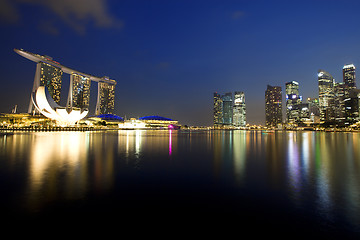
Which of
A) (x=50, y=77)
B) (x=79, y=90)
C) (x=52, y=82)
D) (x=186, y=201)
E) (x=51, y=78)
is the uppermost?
(x=79, y=90)

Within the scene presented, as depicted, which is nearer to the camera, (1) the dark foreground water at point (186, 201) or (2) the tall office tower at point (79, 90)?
(1) the dark foreground water at point (186, 201)

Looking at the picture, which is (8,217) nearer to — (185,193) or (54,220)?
(54,220)

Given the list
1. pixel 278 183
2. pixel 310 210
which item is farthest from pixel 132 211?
pixel 278 183

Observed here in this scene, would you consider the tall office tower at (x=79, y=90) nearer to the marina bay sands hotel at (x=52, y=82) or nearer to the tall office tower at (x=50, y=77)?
the marina bay sands hotel at (x=52, y=82)

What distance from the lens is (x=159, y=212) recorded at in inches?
230

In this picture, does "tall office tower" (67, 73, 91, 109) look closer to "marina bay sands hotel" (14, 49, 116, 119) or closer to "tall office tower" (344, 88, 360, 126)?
"marina bay sands hotel" (14, 49, 116, 119)

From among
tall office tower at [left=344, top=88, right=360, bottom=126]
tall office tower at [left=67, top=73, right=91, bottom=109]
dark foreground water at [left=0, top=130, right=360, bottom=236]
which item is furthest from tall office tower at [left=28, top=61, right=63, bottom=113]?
tall office tower at [left=344, top=88, right=360, bottom=126]

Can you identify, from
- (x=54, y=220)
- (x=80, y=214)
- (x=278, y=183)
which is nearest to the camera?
(x=54, y=220)

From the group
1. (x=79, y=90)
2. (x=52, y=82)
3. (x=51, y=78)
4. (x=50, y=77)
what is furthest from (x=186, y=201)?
(x=79, y=90)

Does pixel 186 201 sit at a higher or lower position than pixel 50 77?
lower

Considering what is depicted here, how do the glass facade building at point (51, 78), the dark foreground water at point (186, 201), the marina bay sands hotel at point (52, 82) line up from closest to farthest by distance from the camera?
the dark foreground water at point (186, 201) < the marina bay sands hotel at point (52, 82) < the glass facade building at point (51, 78)

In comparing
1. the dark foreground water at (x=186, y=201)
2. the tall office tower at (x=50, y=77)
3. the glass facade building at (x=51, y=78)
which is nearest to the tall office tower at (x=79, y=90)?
the glass facade building at (x=51, y=78)

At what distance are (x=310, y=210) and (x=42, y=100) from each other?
364 ft

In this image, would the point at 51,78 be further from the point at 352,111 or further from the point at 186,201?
the point at 352,111
